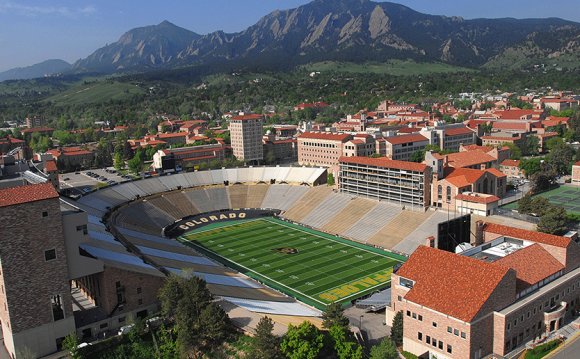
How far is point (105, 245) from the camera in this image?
4775 cm

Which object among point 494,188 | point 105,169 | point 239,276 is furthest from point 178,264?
point 105,169

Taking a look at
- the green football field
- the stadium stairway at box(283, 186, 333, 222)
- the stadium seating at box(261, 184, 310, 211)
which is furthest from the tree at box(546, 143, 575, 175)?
the green football field

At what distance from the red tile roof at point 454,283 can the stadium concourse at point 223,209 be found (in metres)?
11.3

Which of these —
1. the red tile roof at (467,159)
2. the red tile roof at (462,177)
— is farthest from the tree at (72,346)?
the red tile roof at (467,159)

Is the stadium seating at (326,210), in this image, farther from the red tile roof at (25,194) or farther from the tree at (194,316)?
the red tile roof at (25,194)

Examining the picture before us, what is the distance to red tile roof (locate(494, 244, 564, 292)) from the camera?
38812 mm

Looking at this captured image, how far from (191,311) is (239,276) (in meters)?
19.9

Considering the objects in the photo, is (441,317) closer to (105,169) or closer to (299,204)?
(299,204)

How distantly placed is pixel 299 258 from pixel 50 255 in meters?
33.1

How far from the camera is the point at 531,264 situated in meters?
40.5

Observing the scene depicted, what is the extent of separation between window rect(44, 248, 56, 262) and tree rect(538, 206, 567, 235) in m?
49.8

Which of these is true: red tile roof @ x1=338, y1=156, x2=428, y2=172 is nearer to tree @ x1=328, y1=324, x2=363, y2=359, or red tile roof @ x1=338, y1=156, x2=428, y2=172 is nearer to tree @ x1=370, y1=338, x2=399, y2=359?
tree @ x1=328, y1=324, x2=363, y2=359

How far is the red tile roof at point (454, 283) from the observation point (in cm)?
3419

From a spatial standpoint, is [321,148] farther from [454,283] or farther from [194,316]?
[194,316]
